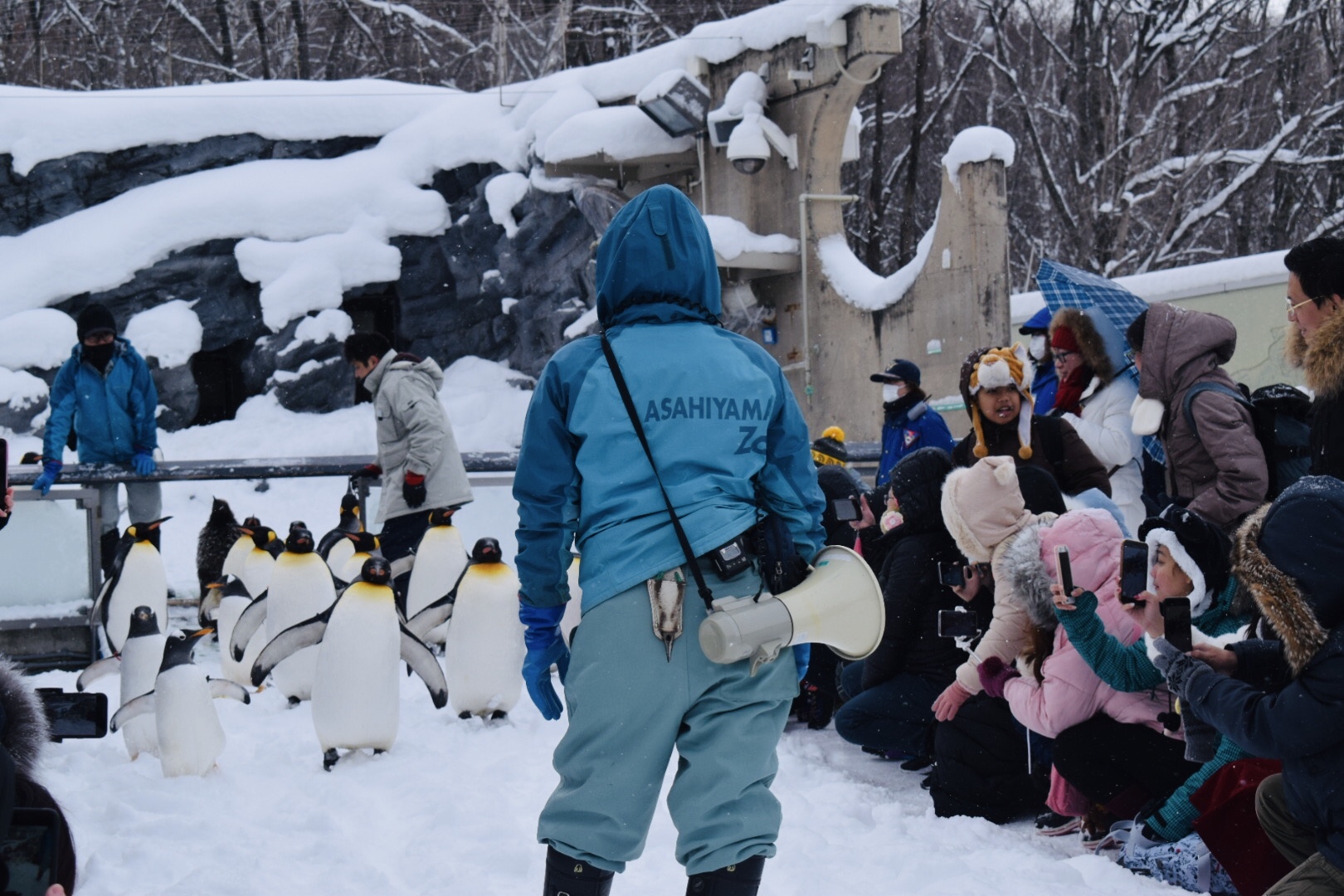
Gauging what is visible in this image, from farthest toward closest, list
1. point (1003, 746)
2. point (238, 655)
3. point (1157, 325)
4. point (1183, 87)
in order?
point (1183, 87)
point (238, 655)
point (1157, 325)
point (1003, 746)

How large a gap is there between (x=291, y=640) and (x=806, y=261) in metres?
8.79

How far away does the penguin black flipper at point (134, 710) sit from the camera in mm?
4270

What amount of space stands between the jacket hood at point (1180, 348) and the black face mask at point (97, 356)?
5882 millimetres

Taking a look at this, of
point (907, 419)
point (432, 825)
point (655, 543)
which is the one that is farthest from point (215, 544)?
point (655, 543)

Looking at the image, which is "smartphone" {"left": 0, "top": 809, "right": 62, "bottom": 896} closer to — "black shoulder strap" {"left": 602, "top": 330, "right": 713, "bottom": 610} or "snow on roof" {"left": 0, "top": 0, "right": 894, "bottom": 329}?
"black shoulder strap" {"left": 602, "top": 330, "right": 713, "bottom": 610}

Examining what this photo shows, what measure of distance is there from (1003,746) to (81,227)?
14979 mm

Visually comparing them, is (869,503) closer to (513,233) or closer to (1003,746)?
(1003,746)

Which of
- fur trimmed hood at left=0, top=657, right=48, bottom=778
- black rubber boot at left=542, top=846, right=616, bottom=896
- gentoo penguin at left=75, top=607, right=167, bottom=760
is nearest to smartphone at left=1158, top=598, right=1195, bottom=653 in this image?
black rubber boot at left=542, top=846, right=616, bottom=896

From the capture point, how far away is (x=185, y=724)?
408 centimetres

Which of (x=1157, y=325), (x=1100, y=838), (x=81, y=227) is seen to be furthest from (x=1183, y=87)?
(x=1100, y=838)

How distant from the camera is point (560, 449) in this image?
223cm

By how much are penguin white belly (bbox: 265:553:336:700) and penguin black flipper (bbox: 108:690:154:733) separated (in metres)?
1.06

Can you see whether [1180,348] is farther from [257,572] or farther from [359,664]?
[257,572]

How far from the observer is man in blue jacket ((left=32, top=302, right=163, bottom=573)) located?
7.27 m
